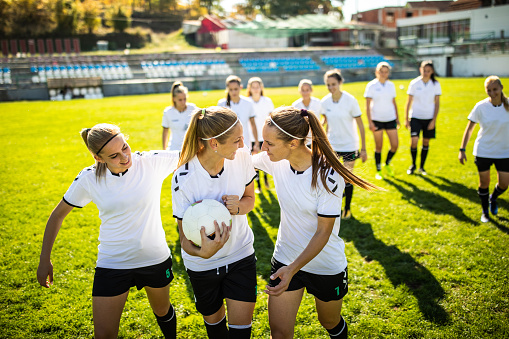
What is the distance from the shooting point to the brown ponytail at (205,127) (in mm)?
2822

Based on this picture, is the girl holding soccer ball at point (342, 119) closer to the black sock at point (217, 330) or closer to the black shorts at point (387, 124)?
the black shorts at point (387, 124)

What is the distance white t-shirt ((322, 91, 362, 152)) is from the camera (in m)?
6.86

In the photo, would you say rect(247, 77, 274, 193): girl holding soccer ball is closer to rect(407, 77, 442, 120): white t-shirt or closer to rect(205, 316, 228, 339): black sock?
rect(407, 77, 442, 120): white t-shirt

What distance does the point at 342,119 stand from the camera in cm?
692

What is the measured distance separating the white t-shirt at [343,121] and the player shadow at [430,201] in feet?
5.81

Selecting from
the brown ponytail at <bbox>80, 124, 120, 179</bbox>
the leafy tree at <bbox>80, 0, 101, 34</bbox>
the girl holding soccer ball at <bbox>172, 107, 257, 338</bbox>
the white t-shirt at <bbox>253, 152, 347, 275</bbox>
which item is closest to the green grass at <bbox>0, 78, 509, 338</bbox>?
the white t-shirt at <bbox>253, 152, 347, 275</bbox>

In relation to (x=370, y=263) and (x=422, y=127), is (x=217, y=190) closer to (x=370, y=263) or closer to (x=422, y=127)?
(x=370, y=263)

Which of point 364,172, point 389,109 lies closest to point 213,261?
point 364,172

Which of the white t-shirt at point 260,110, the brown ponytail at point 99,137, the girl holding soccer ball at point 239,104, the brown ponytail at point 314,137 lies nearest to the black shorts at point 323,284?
the brown ponytail at point 314,137

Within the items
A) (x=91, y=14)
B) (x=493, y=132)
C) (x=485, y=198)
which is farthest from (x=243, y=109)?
(x=91, y=14)

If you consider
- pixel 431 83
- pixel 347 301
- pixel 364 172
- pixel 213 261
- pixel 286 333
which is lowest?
pixel 347 301

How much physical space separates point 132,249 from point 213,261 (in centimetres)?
77

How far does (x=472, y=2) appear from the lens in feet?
168

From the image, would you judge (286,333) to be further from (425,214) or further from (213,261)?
(425,214)
